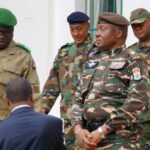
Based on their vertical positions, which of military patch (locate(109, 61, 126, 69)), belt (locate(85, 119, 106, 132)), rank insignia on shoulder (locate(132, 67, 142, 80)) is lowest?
belt (locate(85, 119, 106, 132))

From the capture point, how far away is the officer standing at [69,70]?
7.14 m

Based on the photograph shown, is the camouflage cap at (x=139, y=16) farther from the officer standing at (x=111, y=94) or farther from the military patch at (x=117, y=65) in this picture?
the military patch at (x=117, y=65)

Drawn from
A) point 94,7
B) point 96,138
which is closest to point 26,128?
point 96,138

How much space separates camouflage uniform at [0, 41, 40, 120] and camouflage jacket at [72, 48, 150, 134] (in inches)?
42.9

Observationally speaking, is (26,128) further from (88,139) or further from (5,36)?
(5,36)

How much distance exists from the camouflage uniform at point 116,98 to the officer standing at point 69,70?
129 cm

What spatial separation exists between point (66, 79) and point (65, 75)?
49mm

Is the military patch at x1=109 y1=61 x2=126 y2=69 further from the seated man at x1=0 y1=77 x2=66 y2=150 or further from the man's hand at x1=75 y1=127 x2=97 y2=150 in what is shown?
the seated man at x1=0 y1=77 x2=66 y2=150

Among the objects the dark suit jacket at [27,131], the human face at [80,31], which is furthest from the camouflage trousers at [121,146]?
the human face at [80,31]

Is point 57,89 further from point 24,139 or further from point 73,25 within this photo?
point 24,139

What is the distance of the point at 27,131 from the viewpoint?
4.51 m

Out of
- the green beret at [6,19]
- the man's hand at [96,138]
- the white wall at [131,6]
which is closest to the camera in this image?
the man's hand at [96,138]

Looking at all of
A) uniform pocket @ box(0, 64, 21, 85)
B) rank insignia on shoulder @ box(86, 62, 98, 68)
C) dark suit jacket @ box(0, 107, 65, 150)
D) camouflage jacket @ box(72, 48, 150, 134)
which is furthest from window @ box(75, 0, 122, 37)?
dark suit jacket @ box(0, 107, 65, 150)

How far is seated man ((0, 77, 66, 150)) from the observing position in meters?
4.51
